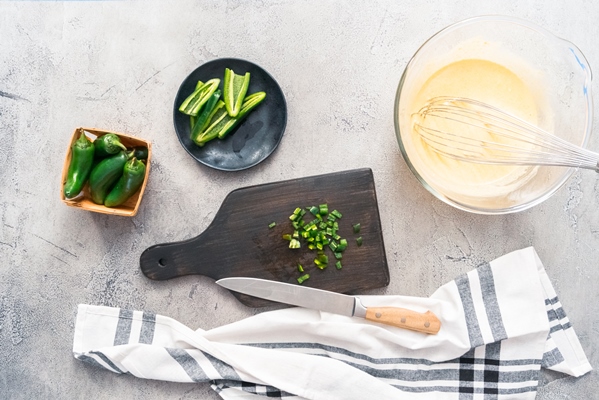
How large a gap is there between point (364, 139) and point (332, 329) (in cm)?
56

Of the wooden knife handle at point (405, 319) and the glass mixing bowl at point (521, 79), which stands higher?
the glass mixing bowl at point (521, 79)

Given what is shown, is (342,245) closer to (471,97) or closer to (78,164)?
(471,97)

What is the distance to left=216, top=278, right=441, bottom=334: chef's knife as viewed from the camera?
5.05ft

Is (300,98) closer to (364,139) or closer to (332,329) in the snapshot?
(364,139)

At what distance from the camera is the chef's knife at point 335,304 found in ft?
5.05

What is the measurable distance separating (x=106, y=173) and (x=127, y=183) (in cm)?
6

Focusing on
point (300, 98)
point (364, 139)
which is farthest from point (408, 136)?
point (300, 98)

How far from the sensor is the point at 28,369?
63.2 inches

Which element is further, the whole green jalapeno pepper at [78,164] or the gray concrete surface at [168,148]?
the gray concrete surface at [168,148]

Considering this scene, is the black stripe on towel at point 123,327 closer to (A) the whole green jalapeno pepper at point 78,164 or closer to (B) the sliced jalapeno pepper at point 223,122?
(A) the whole green jalapeno pepper at point 78,164

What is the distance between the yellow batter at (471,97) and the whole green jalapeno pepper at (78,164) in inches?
33.8

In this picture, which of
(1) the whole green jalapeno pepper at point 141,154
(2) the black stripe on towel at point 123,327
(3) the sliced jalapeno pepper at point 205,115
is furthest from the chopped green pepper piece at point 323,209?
(2) the black stripe on towel at point 123,327

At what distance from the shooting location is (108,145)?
1.46 metres

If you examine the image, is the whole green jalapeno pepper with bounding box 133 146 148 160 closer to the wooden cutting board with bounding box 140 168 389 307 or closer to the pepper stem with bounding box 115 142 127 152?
the pepper stem with bounding box 115 142 127 152
